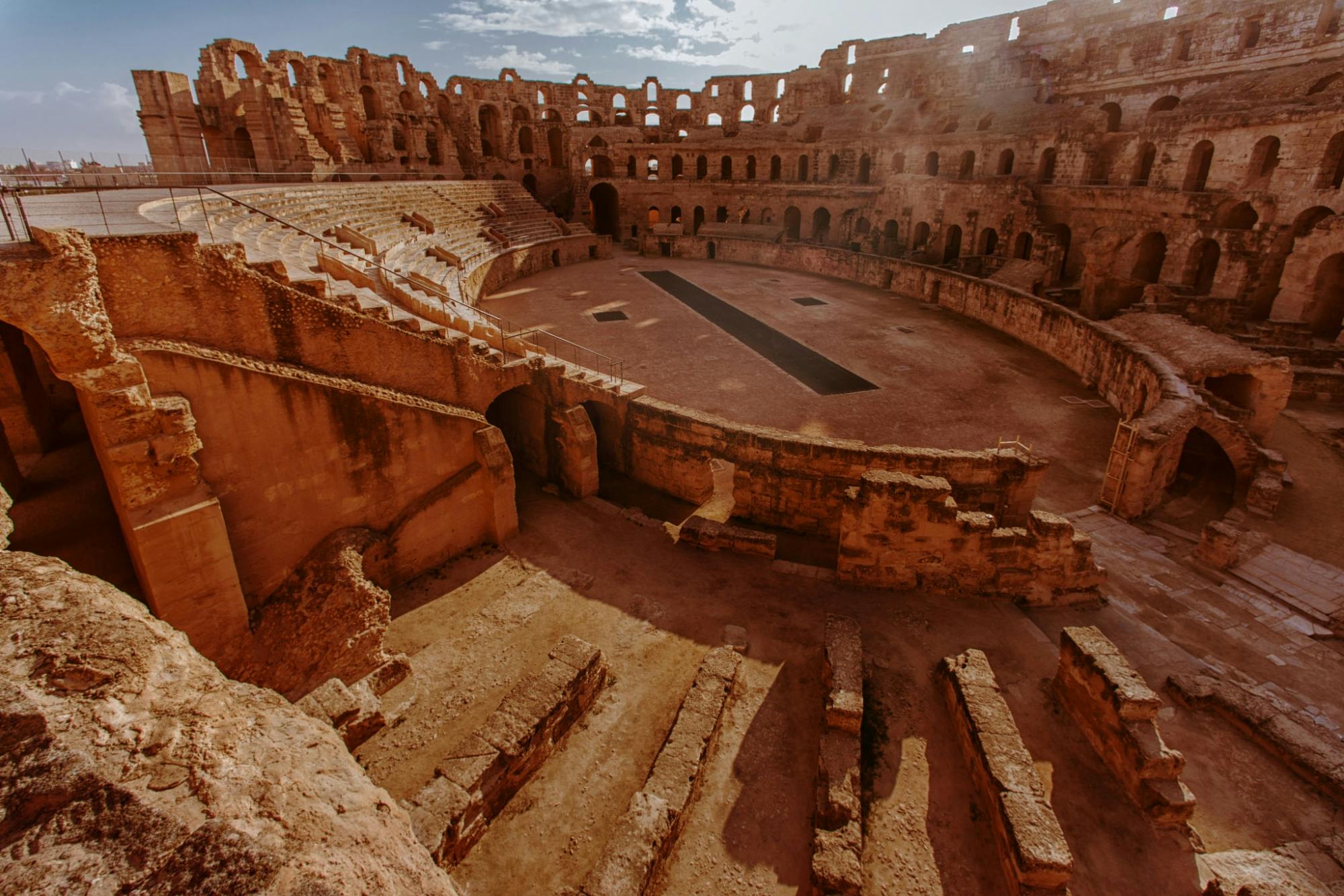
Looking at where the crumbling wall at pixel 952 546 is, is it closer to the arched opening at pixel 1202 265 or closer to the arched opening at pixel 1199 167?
the arched opening at pixel 1202 265

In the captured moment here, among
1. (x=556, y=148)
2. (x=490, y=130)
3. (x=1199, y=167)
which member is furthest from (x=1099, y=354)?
(x=556, y=148)

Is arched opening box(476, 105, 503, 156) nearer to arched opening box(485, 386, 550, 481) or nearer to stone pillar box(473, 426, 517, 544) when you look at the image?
arched opening box(485, 386, 550, 481)

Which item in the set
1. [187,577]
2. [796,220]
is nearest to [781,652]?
[187,577]

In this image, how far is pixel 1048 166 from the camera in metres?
26.5

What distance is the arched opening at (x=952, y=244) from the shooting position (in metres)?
26.9

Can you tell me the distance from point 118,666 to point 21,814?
0.85m

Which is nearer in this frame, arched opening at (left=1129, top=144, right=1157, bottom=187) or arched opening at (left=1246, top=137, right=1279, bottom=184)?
arched opening at (left=1246, top=137, right=1279, bottom=184)

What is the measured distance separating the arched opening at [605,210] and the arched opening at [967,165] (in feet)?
60.0

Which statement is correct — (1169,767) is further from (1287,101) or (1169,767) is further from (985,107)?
(985,107)

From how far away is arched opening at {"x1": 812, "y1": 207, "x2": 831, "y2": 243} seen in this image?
33.9 meters

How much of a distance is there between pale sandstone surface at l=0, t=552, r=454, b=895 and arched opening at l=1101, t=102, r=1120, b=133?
36.8 meters

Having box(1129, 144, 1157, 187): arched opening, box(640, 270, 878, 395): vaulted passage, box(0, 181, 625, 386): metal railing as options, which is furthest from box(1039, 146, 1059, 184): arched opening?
box(0, 181, 625, 386): metal railing

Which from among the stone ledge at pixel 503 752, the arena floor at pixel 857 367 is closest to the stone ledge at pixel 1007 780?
the stone ledge at pixel 503 752

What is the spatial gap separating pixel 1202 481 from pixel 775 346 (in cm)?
1033
